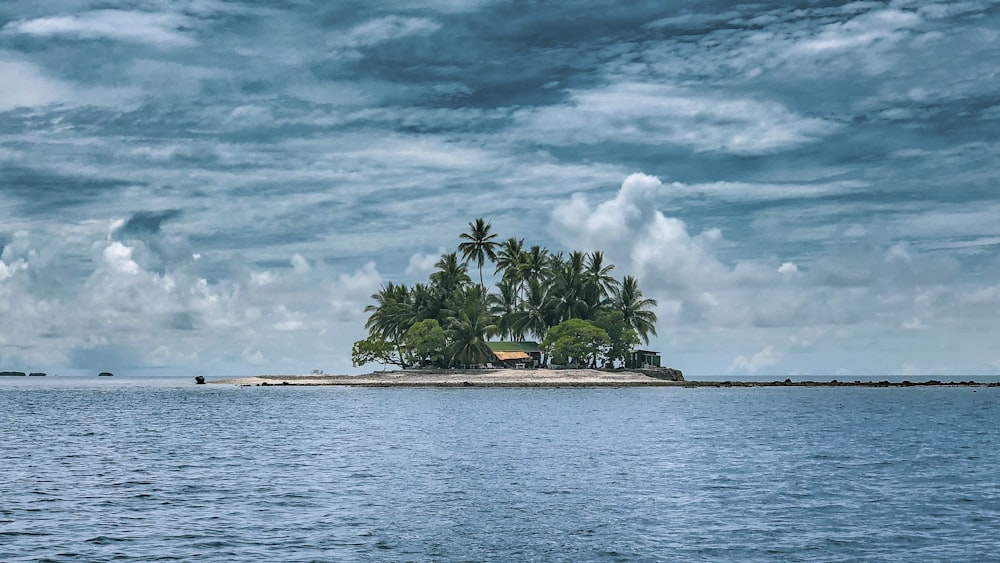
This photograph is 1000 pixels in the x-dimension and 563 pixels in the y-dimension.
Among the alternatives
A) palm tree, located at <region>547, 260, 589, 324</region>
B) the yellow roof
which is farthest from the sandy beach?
palm tree, located at <region>547, 260, 589, 324</region>

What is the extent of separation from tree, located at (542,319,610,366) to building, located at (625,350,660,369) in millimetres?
11467

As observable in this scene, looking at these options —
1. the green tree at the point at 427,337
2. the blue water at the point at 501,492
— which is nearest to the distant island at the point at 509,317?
the green tree at the point at 427,337

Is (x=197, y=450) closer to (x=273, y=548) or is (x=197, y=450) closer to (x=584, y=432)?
(x=584, y=432)

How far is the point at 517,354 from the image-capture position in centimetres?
14112

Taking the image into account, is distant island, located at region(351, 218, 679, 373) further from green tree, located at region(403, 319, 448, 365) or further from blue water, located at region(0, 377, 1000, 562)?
blue water, located at region(0, 377, 1000, 562)

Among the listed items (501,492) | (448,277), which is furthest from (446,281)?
(501,492)

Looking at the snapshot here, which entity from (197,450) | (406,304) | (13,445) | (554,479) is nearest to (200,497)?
(554,479)

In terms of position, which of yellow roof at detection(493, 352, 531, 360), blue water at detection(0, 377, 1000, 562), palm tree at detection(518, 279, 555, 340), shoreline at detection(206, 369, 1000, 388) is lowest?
blue water at detection(0, 377, 1000, 562)

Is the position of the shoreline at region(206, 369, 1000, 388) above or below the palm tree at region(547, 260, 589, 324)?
below

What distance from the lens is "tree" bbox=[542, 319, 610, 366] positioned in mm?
125188

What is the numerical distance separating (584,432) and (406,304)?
84.6 m

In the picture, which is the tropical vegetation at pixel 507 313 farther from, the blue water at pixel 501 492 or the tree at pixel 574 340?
the blue water at pixel 501 492

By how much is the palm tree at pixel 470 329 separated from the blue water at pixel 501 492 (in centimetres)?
6180

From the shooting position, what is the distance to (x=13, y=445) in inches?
2048
